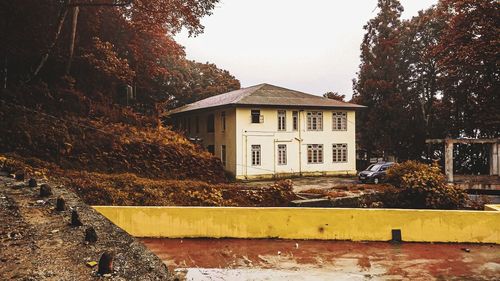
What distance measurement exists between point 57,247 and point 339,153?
26831 millimetres

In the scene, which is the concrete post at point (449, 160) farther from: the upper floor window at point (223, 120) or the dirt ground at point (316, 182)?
the upper floor window at point (223, 120)

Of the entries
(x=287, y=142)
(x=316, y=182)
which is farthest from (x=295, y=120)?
(x=316, y=182)

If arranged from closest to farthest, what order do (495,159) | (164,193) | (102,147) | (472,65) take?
(164,193) → (102,147) → (495,159) → (472,65)

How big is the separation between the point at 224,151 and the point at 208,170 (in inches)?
302

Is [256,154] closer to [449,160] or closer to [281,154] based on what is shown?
[281,154]

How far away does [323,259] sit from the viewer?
30.8 ft

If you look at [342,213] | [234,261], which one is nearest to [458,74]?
[342,213]

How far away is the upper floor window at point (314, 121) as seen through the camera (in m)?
28.8

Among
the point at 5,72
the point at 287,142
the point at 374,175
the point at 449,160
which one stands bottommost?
the point at 374,175

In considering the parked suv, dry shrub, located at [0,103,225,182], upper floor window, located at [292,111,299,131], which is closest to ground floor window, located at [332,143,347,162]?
upper floor window, located at [292,111,299,131]

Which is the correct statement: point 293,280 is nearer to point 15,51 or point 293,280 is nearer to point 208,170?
point 208,170

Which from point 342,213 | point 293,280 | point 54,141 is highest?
point 54,141

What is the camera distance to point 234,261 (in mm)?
9102

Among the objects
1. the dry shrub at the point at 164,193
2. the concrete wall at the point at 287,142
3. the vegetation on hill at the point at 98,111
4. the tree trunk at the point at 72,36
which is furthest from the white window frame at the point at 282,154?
the tree trunk at the point at 72,36
